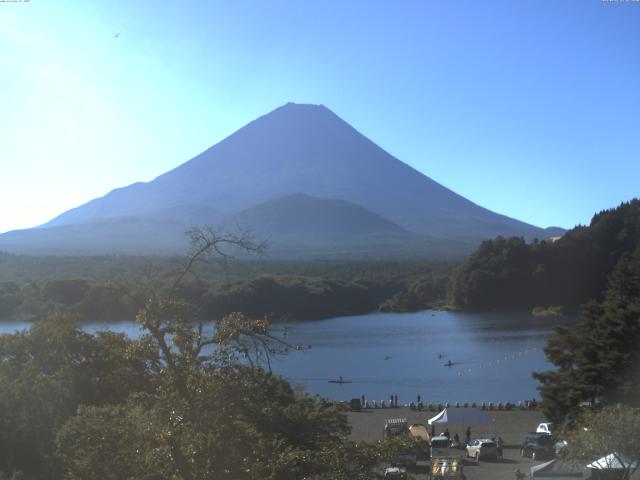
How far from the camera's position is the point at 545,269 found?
4256 centimetres

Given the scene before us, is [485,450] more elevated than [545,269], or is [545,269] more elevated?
[545,269]

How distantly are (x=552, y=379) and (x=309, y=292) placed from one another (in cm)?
2988

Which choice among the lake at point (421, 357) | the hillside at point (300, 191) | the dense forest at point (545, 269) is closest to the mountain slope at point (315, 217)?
the hillside at point (300, 191)

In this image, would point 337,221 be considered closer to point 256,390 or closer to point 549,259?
point 549,259

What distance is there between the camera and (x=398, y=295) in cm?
4734

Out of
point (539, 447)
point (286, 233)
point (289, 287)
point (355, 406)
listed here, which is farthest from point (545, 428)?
point (286, 233)

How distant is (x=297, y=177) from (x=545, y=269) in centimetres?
7569

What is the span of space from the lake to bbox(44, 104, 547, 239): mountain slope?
68.4 m

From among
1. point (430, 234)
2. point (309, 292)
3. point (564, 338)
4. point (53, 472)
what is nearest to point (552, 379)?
point (564, 338)

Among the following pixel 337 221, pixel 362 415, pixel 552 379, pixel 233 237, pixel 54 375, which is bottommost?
pixel 362 415

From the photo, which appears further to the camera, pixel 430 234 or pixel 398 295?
pixel 430 234

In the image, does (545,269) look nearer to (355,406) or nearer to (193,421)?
(355,406)

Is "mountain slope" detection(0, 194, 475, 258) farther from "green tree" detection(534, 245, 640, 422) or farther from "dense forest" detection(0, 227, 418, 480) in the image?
"dense forest" detection(0, 227, 418, 480)

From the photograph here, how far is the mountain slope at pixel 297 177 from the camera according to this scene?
10769 centimetres
